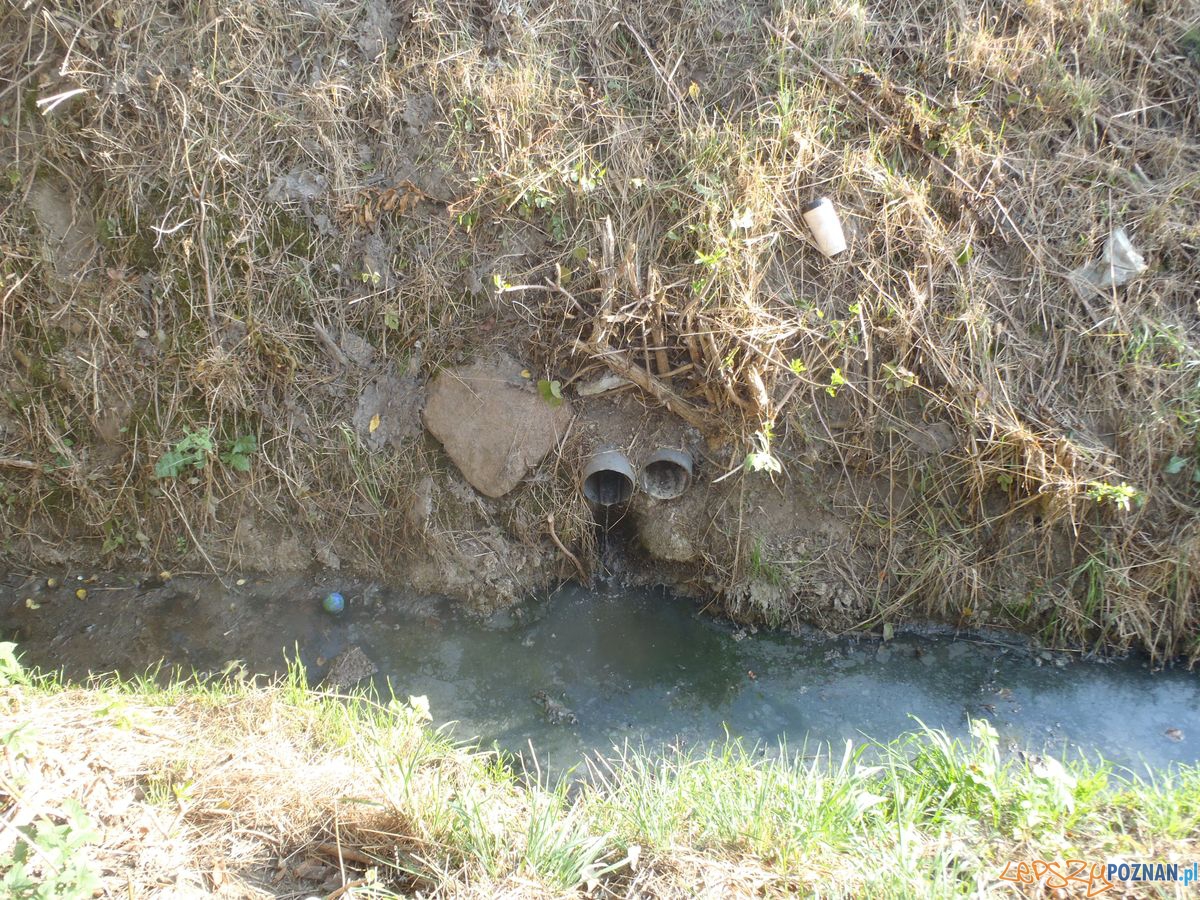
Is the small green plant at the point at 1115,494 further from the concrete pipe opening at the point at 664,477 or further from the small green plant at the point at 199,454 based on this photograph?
the small green plant at the point at 199,454

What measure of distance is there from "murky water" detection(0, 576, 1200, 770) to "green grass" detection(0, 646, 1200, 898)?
24.8 inches

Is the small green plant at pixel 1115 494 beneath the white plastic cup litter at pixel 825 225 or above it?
beneath

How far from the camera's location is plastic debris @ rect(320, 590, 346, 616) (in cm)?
386

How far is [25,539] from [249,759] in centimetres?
246

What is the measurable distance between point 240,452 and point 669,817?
9.13 ft

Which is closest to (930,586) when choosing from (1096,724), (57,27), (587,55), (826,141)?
(1096,724)

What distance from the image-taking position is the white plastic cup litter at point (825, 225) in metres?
3.66

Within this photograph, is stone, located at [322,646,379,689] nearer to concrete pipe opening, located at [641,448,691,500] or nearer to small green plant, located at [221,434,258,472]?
small green plant, located at [221,434,258,472]

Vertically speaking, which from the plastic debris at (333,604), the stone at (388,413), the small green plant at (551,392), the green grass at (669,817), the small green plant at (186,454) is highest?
the small green plant at (551,392)

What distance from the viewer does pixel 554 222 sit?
152 inches

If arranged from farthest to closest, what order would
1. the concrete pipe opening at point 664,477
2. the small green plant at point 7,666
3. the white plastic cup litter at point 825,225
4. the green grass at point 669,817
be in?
the concrete pipe opening at point 664,477 → the white plastic cup litter at point 825,225 → the small green plant at point 7,666 → the green grass at point 669,817

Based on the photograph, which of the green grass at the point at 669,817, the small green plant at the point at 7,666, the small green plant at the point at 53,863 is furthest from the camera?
the small green plant at the point at 7,666

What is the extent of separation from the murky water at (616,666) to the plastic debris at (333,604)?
0.19ft

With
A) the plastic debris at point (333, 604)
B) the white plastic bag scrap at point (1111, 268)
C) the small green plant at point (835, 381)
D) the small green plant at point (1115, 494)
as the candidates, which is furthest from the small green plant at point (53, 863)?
the white plastic bag scrap at point (1111, 268)
